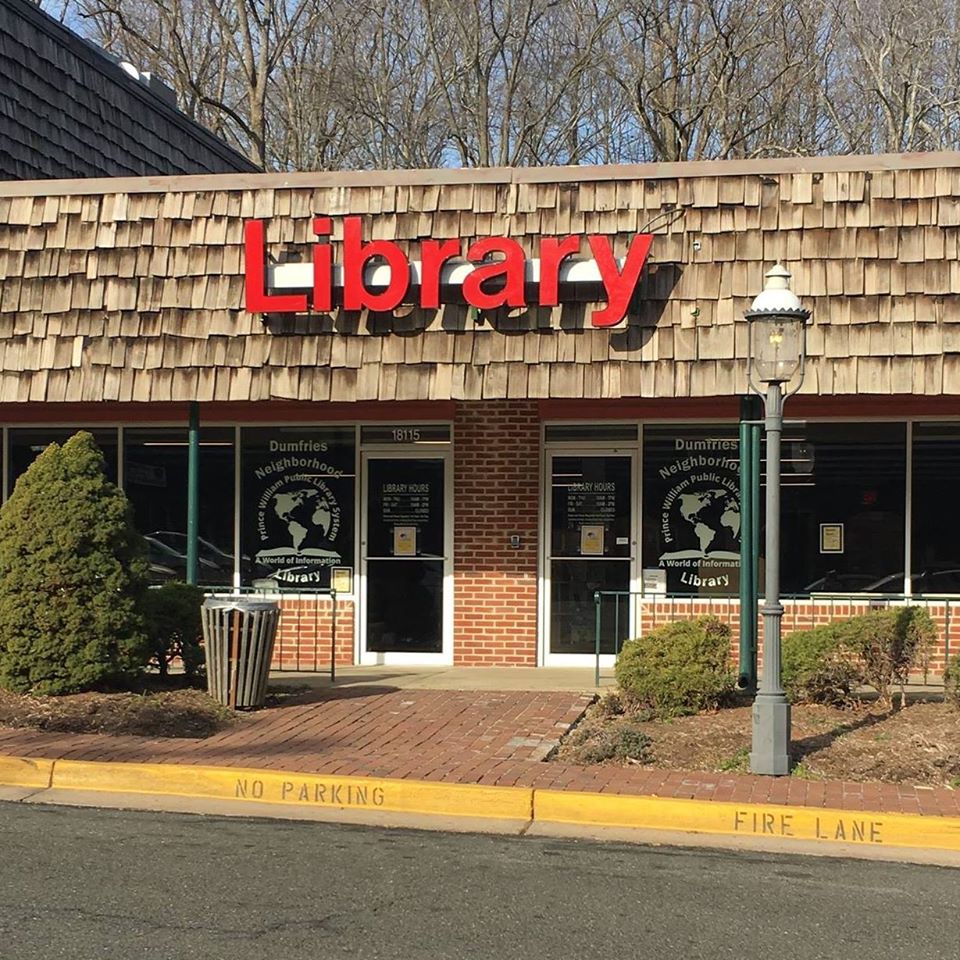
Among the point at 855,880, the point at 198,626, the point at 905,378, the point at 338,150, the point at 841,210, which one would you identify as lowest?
the point at 855,880

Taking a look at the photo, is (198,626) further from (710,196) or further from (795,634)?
(710,196)

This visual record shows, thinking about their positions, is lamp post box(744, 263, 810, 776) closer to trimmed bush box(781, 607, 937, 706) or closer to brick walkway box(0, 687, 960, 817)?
brick walkway box(0, 687, 960, 817)

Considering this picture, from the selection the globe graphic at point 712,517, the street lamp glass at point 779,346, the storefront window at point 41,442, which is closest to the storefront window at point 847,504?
the globe graphic at point 712,517

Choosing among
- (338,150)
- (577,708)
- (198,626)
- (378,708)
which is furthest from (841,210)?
(338,150)

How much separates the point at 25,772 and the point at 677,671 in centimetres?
443

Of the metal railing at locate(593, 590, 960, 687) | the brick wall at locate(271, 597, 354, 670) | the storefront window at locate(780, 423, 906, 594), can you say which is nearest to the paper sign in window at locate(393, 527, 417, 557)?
A: the brick wall at locate(271, 597, 354, 670)

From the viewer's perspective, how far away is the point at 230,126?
2967cm

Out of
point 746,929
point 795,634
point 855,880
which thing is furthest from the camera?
point 795,634

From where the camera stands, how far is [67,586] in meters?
9.50

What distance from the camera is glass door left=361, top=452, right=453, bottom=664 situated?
12766 mm

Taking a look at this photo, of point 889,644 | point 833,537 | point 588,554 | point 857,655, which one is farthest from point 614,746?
point 833,537

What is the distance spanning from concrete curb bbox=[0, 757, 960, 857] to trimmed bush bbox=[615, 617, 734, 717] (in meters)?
2.18

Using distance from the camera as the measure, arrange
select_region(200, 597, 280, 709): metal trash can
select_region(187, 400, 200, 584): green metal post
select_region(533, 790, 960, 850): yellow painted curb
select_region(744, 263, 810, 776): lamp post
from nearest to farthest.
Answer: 1. select_region(533, 790, 960, 850): yellow painted curb
2. select_region(744, 263, 810, 776): lamp post
3. select_region(200, 597, 280, 709): metal trash can
4. select_region(187, 400, 200, 584): green metal post

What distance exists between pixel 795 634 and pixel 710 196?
3833mm
